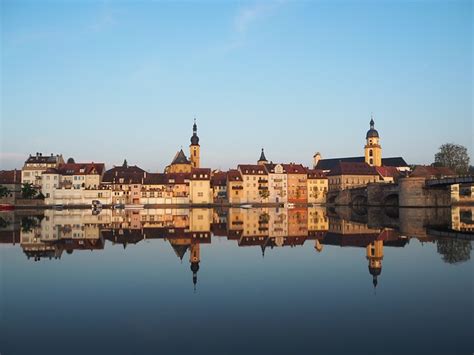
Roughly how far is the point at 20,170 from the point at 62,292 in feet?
319

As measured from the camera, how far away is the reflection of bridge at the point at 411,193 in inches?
2840

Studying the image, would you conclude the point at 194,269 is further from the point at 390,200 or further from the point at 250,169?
the point at 250,169

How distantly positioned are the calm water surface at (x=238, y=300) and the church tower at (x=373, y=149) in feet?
375

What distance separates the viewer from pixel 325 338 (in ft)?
36.1

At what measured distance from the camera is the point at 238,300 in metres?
14.6

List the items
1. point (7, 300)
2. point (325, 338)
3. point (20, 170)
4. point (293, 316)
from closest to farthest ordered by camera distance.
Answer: point (325, 338)
point (293, 316)
point (7, 300)
point (20, 170)

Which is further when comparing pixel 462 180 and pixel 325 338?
pixel 462 180

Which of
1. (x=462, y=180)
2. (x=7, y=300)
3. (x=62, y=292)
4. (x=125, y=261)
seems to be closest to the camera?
(x=7, y=300)

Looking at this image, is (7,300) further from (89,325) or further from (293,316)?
(293,316)

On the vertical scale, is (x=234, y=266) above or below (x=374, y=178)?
below

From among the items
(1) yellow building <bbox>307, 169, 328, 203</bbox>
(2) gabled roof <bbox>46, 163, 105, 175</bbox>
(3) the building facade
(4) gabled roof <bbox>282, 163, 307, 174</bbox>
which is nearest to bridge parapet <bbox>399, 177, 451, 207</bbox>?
(3) the building facade

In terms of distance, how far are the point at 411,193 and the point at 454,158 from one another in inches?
1847

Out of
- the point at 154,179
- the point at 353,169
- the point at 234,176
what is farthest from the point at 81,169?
the point at 353,169

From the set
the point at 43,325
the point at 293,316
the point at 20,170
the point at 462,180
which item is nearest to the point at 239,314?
the point at 293,316
